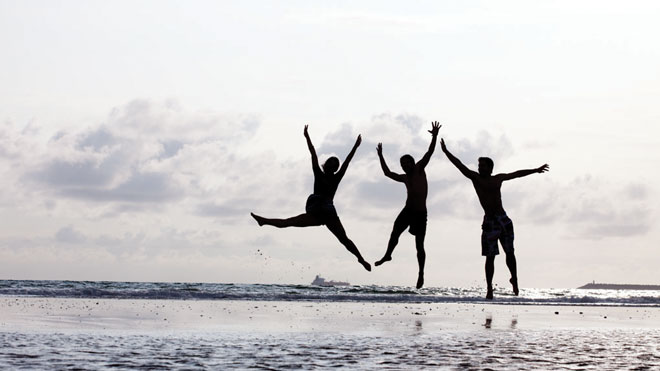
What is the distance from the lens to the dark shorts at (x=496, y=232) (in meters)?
18.0

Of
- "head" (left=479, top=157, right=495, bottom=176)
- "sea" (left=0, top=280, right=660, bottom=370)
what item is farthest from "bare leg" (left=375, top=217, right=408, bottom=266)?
"sea" (left=0, top=280, right=660, bottom=370)

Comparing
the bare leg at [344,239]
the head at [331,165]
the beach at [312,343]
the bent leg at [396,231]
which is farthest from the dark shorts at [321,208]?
the beach at [312,343]

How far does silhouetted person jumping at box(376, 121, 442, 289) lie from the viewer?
16609 millimetres

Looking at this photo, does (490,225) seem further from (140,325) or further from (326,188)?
(140,325)

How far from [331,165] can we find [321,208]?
2.81ft

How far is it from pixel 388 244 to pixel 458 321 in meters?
2.53

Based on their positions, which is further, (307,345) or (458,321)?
(458,321)

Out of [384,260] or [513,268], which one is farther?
Result: [513,268]

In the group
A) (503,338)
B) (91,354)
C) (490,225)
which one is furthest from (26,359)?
(490,225)

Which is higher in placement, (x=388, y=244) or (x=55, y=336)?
(x=388, y=244)

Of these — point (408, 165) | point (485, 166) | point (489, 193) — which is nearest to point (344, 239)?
point (408, 165)

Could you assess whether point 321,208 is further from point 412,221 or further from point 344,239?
point 412,221

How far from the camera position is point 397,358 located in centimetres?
877

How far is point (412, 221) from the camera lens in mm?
17156
